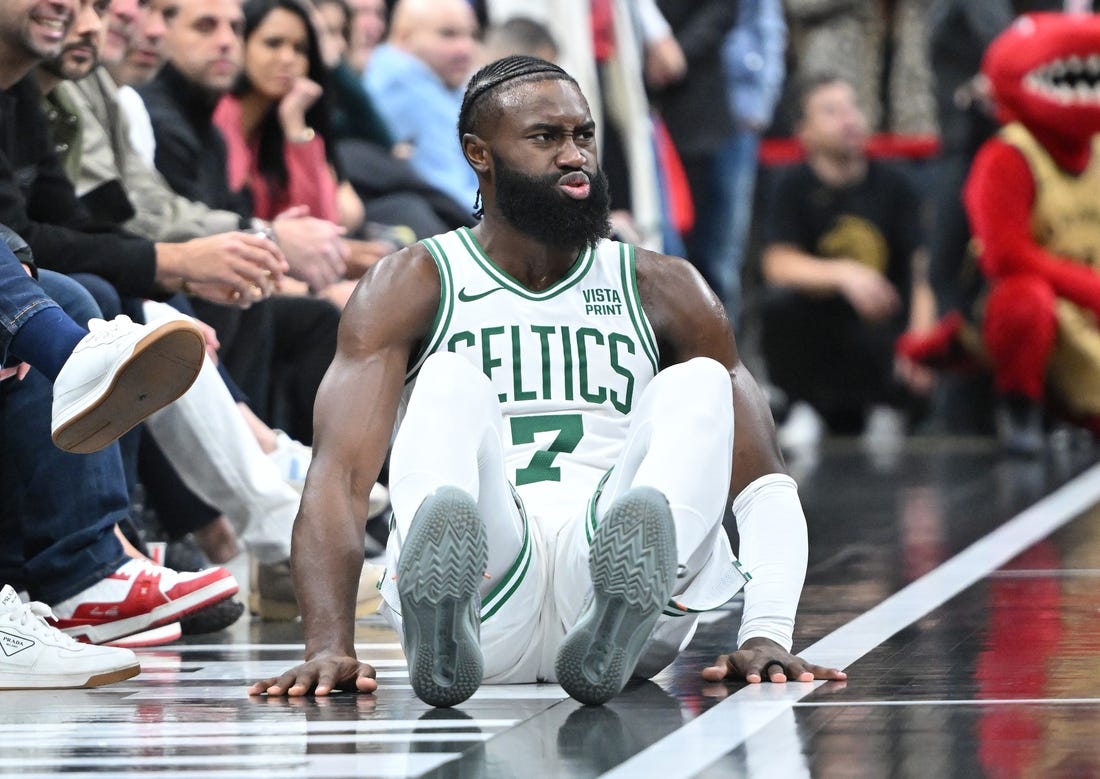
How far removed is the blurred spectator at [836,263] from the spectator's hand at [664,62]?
3.47 ft

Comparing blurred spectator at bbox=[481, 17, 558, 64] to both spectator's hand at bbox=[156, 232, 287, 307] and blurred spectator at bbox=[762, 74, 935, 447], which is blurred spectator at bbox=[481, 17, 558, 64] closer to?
blurred spectator at bbox=[762, 74, 935, 447]

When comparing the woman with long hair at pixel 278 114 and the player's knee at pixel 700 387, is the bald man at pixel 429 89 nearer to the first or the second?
the woman with long hair at pixel 278 114

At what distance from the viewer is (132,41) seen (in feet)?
22.3

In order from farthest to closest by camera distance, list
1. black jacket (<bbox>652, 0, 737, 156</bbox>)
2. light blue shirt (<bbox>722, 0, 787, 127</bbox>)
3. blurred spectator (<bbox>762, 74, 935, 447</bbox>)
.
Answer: blurred spectator (<bbox>762, 74, 935, 447</bbox>) < light blue shirt (<bbox>722, 0, 787, 127</bbox>) < black jacket (<bbox>652, 0, 737, 156</bbox>)

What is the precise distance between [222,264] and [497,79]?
4.85 ft

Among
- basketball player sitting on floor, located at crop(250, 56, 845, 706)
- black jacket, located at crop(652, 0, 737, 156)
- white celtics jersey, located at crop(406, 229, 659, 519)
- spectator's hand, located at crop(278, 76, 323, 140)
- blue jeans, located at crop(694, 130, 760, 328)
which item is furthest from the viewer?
blue jeans, located at crop(694, 130, 760, 328)

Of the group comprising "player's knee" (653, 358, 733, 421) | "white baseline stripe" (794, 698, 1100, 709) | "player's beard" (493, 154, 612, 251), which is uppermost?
"player's beard" (493, 154, 612, 251)

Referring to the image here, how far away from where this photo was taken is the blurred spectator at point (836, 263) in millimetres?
11758

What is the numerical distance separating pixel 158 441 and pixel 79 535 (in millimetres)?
704

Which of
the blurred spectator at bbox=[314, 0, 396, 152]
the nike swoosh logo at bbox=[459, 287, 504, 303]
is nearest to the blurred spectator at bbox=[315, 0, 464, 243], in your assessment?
the blurred spectator at bbox=[314, 0, 396, 152]

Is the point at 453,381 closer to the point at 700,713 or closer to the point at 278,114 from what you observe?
the point at 700,713

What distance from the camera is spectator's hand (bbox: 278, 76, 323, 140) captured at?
7520mm

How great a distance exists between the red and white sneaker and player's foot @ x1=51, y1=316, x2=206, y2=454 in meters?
0.74

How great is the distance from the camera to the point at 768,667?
4.14 m
